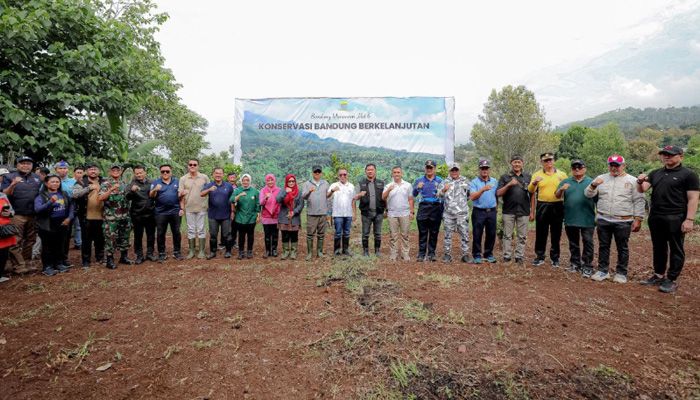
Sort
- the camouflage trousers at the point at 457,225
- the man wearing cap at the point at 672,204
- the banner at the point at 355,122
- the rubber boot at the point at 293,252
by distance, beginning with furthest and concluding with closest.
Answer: the banner at the point at 355,122, the rubber boot at the point at 293,252, the camouflage trousers at the point at 457,225, the man wearing cap at the point at 672,204

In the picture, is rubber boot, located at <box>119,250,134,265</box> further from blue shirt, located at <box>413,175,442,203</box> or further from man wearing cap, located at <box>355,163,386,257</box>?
blue shirt, located at <box>413,175,442,203</box>

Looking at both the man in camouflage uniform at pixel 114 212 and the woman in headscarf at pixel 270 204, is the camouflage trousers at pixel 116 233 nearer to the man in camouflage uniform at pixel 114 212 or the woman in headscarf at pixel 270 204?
the man in camouflage uniform at pixel 114 212

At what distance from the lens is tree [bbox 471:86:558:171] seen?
24.0 meters

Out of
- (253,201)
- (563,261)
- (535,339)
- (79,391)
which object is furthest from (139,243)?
(563,261)

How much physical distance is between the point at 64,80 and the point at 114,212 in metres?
2.05

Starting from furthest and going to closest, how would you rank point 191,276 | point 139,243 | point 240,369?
point 139,243 → point 191,276 → point 240,369

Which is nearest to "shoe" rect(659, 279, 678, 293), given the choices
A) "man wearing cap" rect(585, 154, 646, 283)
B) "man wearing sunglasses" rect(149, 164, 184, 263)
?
"man wearing cap" rect(585, 154, 646, 283)

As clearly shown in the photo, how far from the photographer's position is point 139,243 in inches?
244

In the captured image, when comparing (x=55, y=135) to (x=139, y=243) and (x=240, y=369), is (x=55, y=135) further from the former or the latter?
(x=240, y=369)

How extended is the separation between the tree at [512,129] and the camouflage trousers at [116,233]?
78.3ft

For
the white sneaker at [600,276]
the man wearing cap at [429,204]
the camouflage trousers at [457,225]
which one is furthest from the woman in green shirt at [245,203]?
the white sneaker at [600,276]

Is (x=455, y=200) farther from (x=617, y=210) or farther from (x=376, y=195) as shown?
(x=617, y=210)

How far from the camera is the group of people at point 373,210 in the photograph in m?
4.80

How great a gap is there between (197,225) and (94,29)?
144 inches
